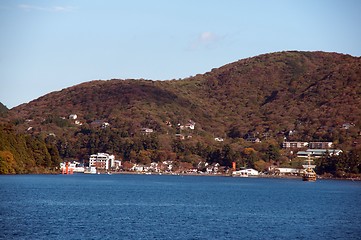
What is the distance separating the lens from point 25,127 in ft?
605

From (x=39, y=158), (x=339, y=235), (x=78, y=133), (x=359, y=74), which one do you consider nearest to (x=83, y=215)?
(x=339, y=235)

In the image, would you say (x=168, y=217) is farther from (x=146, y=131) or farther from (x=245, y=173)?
(x=146, y=131)

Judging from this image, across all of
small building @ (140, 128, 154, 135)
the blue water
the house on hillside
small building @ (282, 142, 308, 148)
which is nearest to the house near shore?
small building @ (282, 142, 308, 148)

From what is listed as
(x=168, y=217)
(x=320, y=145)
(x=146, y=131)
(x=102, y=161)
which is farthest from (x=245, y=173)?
(x=168, y=217)

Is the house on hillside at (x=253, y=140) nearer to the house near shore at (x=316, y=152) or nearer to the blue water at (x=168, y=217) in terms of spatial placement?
the house near shore at (x=316, y=152)

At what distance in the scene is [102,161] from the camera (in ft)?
525

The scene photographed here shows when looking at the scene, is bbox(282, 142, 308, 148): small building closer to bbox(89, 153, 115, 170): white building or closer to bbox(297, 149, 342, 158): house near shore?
bbox(297, 149, 342, 158): house near shore

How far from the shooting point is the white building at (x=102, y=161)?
522ft

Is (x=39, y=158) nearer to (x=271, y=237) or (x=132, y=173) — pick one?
(x=132, y=173)

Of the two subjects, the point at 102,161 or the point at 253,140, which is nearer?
the point at 102,161

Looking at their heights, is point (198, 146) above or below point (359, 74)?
below

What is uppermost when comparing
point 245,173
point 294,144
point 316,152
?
point 294,144

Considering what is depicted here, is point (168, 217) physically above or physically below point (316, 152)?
below

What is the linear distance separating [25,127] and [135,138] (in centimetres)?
3255
